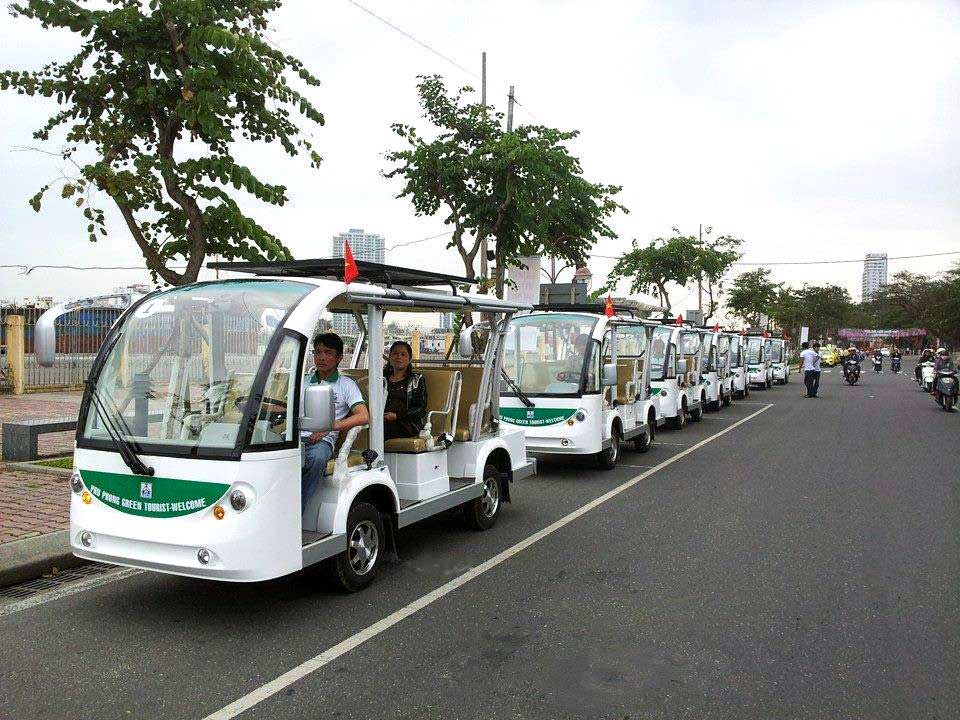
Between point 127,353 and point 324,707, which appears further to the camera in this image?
point 127,353

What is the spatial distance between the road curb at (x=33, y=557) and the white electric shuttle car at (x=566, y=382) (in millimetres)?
5122

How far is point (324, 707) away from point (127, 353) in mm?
2594

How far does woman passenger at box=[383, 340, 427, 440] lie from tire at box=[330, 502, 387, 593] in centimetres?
100

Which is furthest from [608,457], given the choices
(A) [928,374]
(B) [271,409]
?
(A) [928,374]

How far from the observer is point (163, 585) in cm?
564

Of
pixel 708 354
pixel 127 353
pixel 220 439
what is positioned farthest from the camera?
pixel 708 354

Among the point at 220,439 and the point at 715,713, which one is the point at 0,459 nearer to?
the point at 220,439

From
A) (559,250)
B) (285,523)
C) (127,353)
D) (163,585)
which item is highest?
(559,250)

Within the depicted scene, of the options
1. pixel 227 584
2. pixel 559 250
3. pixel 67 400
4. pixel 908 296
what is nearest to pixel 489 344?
pixel 227 584

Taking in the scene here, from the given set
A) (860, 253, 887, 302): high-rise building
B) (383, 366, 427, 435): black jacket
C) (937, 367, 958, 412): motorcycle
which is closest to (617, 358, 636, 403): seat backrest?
(383, 366, 427, 435): black jacket

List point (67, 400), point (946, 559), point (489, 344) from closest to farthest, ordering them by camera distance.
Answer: point (946, 559) → point (489, 344) → point (67, 400)

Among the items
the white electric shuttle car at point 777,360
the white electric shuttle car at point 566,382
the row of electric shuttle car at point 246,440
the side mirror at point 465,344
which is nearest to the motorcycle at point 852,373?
the white electric shuttle car at point 777,360

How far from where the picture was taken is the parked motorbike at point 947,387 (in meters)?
21.1

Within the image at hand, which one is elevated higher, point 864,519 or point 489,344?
point 489,344
